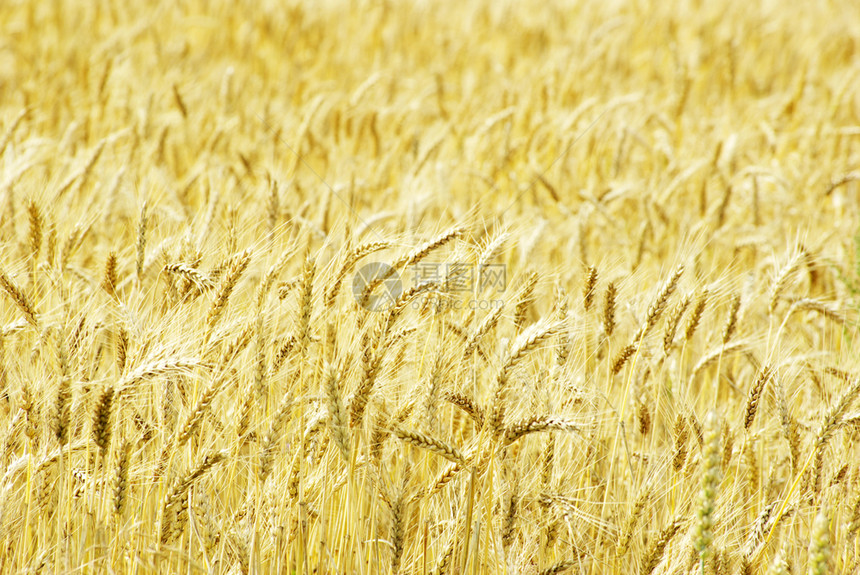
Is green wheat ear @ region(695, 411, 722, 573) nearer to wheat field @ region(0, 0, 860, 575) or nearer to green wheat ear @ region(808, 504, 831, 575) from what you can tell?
wheat field @ region(0, 0, 860, 575)

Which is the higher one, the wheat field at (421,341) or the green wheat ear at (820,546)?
the wheat field at (421,341)

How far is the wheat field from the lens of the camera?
1573mm

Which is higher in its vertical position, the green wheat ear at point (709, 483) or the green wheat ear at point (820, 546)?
the green wheat ear at point (709, 483)

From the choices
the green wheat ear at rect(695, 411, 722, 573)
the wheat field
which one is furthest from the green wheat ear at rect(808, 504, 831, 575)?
the green wheat ear at rect(695, 411, 722, 573)

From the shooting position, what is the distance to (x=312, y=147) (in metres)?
4.32

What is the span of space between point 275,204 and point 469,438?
1109mm

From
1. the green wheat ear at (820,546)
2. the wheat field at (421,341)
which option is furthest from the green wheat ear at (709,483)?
the green wheat ear at (820,546)

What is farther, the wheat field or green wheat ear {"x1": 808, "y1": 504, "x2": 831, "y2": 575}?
the wheat field

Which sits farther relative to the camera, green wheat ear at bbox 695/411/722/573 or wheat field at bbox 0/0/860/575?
wheat field at bbox 0/0/860/575

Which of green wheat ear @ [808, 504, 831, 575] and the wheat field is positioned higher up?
the wheat field

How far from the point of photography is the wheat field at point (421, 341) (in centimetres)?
157

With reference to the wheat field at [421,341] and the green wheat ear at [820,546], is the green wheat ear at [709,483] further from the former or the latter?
the green wheat ear at [820,546]

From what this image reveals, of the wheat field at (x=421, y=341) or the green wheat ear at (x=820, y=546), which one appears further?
the wheat field at (x=421, y=341)

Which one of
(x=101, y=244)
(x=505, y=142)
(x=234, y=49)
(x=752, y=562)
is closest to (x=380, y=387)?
(x=752, y=562)
